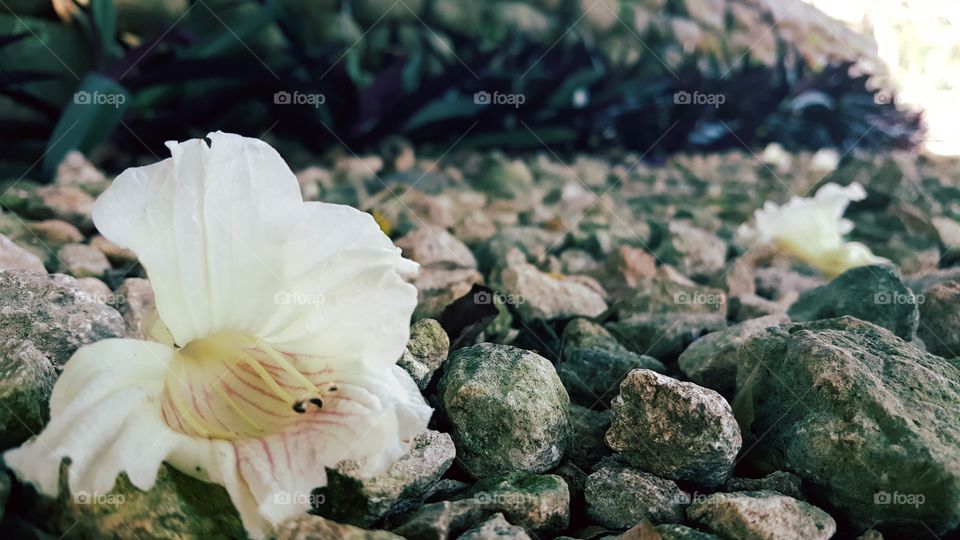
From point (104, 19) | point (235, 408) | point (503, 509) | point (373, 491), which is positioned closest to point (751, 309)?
point (503, 509)

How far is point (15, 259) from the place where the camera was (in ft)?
4.32

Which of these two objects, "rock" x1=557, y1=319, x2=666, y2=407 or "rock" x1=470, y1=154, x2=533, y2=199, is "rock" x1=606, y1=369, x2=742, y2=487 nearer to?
"rock" x1=557, y1=319, x2=666, y2=407

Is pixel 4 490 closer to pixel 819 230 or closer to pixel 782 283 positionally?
pixel 782 283

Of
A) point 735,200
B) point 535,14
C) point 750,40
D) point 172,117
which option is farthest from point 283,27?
point 750,40

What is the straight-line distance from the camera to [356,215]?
0.95m

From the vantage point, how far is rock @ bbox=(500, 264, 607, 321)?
5.23 ft

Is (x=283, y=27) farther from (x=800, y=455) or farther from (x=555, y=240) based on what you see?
(x=800, y=455)

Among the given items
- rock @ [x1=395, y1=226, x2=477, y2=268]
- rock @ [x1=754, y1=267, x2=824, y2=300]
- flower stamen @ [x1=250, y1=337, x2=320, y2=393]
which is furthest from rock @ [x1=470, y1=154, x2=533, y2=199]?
flower stamen @ [x1=250, y1=337, x2=320, y2=393]

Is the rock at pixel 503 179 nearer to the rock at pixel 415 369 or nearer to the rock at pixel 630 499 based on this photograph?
the rock at pixel 415 369

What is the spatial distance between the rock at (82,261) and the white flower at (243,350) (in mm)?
753

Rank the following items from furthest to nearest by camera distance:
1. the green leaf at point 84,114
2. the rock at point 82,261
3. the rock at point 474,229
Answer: the green leaf at point 84,114, the rock at point 474,229, the rock at point 82,261

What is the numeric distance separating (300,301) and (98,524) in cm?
31

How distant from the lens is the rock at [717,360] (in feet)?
4.19

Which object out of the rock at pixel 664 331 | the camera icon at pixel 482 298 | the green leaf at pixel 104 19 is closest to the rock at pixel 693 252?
the rock at pixel 664 331
